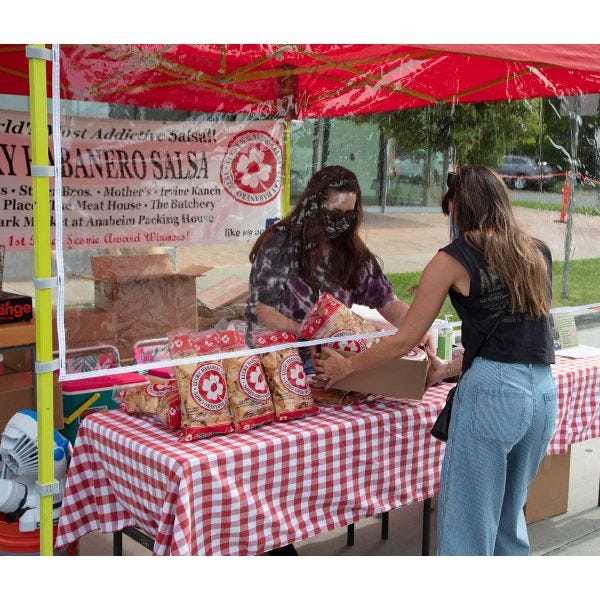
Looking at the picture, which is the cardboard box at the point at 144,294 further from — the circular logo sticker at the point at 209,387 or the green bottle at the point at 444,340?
the green bottle at the point at 444,340

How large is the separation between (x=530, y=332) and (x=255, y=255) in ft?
4.01

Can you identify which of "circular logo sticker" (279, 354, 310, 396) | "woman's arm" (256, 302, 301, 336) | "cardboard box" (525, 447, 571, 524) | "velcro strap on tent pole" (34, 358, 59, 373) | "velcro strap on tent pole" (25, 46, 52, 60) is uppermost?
"velcro strap on tent pole" (25, 46, 52, 60)

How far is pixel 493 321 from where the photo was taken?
2711 millimetres

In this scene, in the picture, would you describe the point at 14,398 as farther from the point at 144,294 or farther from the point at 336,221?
the point at 336,221

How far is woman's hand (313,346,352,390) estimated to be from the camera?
10.2 feet

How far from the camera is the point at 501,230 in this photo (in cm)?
271

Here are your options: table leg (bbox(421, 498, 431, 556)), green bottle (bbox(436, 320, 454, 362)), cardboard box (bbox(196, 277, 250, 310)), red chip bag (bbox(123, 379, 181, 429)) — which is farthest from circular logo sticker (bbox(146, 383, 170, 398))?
green bottle (bbox(436, 320, 454, 362))

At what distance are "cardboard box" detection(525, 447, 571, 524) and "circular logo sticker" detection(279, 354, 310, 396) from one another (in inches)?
63.2

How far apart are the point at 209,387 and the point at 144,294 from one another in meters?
0.55

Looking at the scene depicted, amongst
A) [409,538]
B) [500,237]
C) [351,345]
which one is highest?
[500,237]

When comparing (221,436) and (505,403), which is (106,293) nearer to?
(221,436)

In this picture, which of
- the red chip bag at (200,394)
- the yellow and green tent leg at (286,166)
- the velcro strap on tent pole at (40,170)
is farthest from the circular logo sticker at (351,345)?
the velcro strap on tent pole at (40,170)

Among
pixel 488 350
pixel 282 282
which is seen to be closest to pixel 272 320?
pixel 282 282

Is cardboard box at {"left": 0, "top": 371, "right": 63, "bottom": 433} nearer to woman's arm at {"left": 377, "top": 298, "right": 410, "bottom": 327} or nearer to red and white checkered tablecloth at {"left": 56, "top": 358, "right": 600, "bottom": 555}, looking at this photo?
red and white checkered tablecloth at {"left": 56, "top": 358, "right": 600, "bottom": 555}
